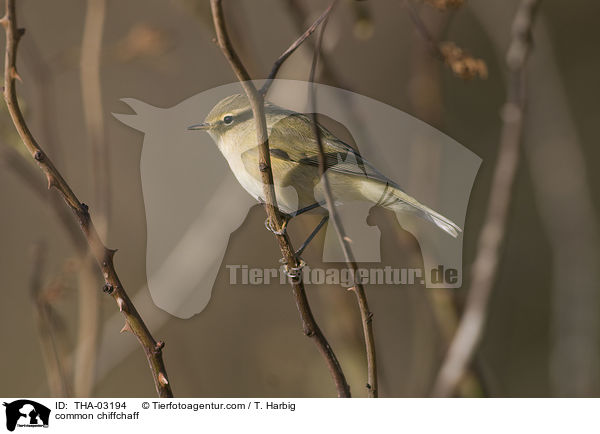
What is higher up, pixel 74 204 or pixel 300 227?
→ pixel 300 227

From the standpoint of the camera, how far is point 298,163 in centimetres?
153

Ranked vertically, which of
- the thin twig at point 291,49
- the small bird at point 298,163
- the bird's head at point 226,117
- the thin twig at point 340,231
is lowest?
the thin twig at point 340,231

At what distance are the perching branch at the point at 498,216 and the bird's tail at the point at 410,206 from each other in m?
0.31

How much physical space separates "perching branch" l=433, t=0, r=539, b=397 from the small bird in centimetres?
34

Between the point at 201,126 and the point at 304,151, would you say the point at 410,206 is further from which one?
the point at 201,126

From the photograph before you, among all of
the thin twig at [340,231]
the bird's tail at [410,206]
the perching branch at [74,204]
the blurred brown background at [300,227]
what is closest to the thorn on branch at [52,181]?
the perching branch at [74,204]

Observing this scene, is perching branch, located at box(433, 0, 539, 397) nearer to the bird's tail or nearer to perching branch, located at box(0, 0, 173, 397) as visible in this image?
the bird's tail

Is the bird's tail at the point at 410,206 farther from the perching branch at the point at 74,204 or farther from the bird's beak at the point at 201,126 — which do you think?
the perching branch at the point at 74,204

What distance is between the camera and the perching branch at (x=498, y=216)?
1061 millimetres

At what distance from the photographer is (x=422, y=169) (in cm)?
181

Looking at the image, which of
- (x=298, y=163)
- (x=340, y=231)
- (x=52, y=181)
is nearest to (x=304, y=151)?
(x=298, y=163)

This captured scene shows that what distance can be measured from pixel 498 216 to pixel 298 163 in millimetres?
623

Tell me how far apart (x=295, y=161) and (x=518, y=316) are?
1.49 m
